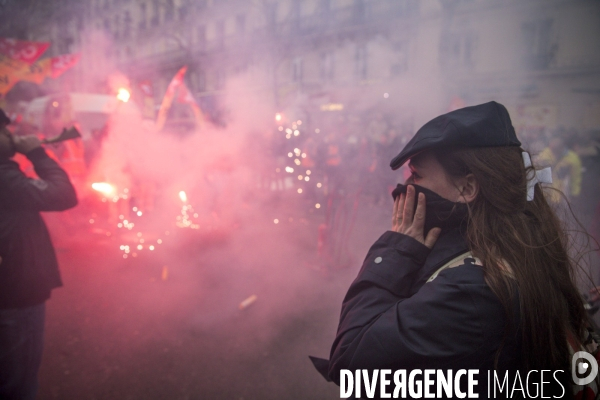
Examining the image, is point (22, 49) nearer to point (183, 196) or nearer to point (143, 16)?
point (143, 16)

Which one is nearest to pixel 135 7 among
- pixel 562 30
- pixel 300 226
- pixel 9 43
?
pixel 9 43

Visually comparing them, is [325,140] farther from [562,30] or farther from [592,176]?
[562,30]

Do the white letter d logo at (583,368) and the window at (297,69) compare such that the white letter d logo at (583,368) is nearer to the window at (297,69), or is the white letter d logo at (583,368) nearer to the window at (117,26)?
the window at (117,26)

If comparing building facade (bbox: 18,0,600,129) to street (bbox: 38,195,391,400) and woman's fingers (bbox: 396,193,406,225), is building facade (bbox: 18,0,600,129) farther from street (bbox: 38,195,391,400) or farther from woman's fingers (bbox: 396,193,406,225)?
woman's fingers (bbox: 396,193,406,225)

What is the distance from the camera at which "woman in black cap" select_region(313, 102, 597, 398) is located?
34.3 inches

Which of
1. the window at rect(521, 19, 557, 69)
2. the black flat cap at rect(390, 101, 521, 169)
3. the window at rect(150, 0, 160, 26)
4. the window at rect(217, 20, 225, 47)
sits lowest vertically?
the black flat cap at rect(390, 101, 521, 169)

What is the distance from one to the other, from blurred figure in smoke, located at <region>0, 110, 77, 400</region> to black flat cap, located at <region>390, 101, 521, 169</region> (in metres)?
2.13

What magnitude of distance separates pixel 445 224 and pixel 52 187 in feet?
7.38

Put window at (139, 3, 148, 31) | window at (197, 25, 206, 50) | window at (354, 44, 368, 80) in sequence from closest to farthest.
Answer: window at (139, 3, 148, 31) < window at (197, 25, 206, 50) < window at (354, 44, 368, 80)

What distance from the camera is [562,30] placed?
8.41m

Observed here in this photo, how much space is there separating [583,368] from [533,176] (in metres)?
0.58

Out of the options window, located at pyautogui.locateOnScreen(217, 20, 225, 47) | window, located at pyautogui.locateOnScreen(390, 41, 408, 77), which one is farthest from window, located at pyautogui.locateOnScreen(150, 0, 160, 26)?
window, located at pyautogui.locateOnScreen(390, 41, 408, 77)

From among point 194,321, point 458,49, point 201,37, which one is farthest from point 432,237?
point 458,49

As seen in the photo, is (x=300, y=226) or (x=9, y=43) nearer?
(x=9, y=43)
